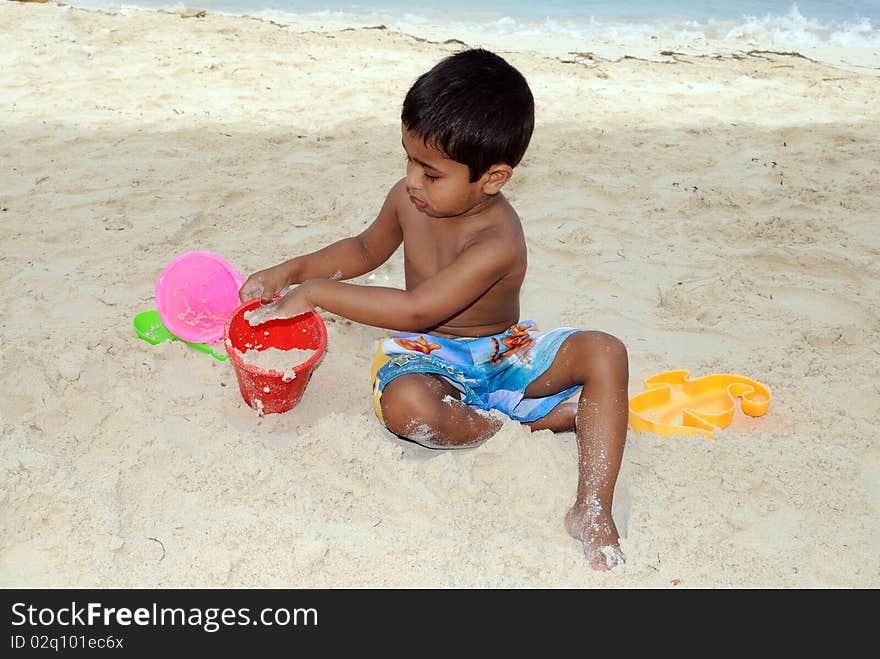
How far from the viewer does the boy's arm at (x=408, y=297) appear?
2.01 metres

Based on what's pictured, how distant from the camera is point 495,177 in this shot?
6.61ft

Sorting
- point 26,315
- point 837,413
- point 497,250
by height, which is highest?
point 497,250

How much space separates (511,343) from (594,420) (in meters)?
0.34

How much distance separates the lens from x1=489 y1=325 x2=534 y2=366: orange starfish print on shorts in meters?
2.23

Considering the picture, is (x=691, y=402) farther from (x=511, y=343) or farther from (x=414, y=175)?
(x=414, y=175)

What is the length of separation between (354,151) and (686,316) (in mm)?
1918

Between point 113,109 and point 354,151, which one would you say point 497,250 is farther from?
point 113,109

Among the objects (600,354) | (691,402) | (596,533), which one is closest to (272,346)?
(600,354)

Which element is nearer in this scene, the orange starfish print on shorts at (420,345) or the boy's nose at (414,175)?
the boy's nose at (414,175)

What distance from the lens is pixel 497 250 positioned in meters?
2.07

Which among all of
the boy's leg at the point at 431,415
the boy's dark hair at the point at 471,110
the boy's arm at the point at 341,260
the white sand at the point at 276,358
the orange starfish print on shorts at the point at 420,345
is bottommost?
the white sand at the point at 276,358

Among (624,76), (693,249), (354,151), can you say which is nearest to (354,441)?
(693,249)

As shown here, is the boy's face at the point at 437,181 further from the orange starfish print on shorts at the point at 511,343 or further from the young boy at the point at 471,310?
the orange starfish print on shorts at the point at 511,343

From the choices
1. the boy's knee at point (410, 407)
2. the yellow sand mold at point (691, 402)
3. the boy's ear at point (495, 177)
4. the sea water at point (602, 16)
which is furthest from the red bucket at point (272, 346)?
the sea water at point (602, 16)
